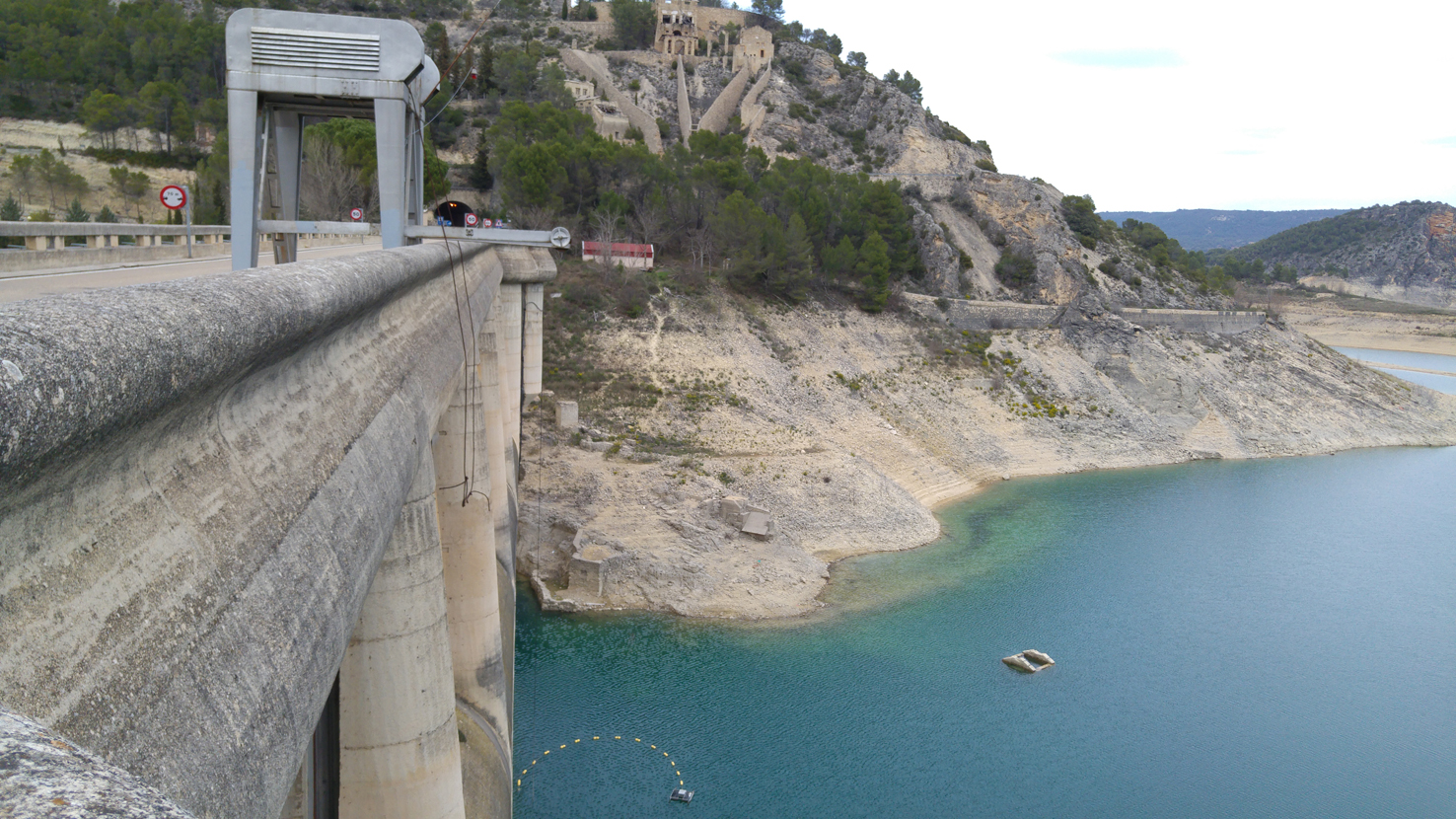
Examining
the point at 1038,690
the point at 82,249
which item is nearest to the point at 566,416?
the point at 1038,690

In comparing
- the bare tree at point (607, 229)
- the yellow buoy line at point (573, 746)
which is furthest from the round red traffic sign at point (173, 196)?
the bare tree at point (607, 229)

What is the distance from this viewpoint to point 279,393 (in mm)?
4629

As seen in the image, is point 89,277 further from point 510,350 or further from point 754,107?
point 754,107

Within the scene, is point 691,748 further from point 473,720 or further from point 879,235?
point 879,235

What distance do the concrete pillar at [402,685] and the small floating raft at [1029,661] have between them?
2004 cm

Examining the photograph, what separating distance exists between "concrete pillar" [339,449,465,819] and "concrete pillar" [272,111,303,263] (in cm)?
668

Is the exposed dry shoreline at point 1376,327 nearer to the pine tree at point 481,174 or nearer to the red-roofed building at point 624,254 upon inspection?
the red-roofed building at point 624,254

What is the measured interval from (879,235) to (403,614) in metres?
52.3

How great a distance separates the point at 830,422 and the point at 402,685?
37200 mm

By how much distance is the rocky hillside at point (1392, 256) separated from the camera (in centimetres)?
15975

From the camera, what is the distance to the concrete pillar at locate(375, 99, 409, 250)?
12703mm

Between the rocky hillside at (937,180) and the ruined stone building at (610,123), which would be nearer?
the rocky hillside at (937,180)

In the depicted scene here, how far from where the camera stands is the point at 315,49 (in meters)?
12.3

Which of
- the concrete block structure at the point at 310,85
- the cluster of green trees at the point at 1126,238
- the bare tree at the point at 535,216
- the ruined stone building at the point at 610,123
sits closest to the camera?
the concrete block structure at the point at 310,85
